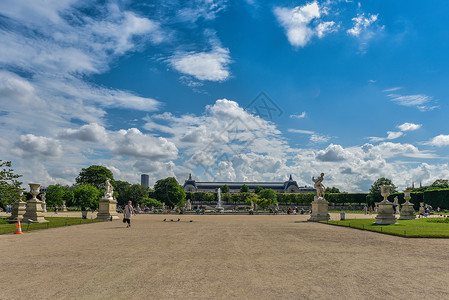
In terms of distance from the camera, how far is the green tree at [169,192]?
9002cm

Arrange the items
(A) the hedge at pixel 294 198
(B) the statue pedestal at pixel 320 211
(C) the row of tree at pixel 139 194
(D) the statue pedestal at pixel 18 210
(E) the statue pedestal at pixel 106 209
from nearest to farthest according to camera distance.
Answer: (D) the statue pedestal at pixel 18 210
(B) the statue pedestal at pixel 320 211
(E) the statue pedestal at pixel 106 209
(C) the row of tree at pixel 139 194
(A) the hedge at pixel 294 198

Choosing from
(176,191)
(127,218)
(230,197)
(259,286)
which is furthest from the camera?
(230,197)

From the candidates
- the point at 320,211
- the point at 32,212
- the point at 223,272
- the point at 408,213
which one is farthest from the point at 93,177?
the point at 223,272

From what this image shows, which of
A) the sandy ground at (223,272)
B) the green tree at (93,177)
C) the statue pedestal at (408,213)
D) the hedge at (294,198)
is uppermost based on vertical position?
the green tree at (93,177)

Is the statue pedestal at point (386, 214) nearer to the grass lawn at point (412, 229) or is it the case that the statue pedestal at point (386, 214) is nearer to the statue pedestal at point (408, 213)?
the grass lawn at point (412, 229)

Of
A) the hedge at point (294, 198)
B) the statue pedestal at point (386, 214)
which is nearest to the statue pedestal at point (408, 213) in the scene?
the statue pedestal at point (386, 214)

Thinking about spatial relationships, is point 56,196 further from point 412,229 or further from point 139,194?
point 412,229

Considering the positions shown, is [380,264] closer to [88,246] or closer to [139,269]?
[139,269]

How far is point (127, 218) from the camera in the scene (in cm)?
2505

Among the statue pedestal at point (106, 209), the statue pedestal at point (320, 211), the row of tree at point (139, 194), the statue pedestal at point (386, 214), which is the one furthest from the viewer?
the row of tree at point (139, 194)

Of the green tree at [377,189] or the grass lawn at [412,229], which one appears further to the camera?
the green tree at [377,189]

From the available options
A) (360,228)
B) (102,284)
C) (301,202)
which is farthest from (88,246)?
(301,202)

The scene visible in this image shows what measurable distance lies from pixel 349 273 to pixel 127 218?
1934cm

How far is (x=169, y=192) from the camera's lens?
90312 millimetres
